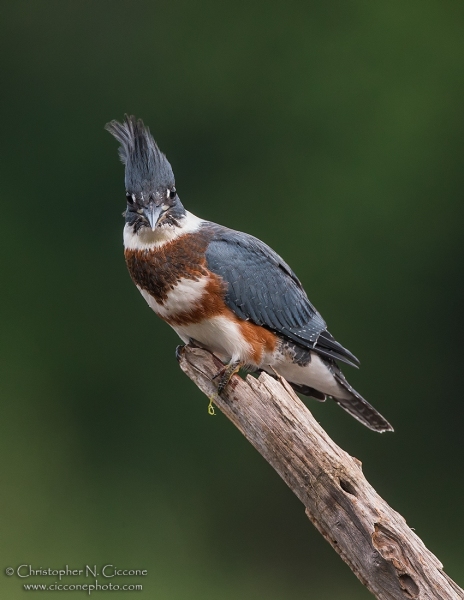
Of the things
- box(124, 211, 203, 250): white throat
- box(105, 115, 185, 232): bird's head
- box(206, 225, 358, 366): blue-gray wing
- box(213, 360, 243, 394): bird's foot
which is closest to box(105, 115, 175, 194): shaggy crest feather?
box(105, 115, 185, 232): bird's head

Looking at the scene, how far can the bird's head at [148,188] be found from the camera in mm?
3035

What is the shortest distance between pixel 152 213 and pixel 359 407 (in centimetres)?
119

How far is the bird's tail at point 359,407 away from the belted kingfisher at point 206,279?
13cm

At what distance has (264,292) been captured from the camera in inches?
126

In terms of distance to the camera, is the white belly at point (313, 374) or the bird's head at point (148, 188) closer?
the bird's head at point (148, 188)

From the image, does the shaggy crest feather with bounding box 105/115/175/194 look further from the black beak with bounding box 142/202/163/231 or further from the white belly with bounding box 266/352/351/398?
the white belly with bounding box 266/352/351/398

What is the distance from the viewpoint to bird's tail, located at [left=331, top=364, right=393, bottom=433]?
343cm

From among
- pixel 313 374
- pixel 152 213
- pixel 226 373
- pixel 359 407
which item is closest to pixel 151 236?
pixel 152 213

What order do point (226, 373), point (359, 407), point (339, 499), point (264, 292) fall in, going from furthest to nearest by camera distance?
1. point (359, 407)
2. point (264, 292)
3. point (226, 373)
4. point (339, 499)

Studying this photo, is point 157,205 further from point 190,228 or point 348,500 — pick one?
point 348,500

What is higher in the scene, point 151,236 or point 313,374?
point 151,236

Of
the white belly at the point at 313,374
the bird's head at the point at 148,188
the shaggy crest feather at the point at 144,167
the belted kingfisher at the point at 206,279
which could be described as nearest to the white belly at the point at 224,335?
A: the belted kingfisher at the point at 206,279

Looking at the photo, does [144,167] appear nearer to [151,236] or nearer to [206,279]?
[151,236]

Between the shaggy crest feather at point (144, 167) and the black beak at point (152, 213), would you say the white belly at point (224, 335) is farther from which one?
the shaggy crest feather at point (144, 167)
